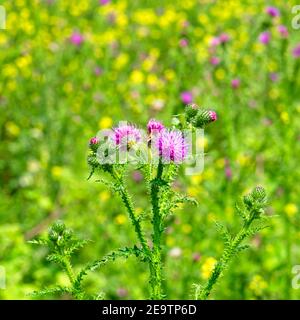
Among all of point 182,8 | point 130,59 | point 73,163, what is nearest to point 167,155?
A: point 73,163

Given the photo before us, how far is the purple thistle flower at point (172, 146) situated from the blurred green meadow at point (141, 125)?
89 cm

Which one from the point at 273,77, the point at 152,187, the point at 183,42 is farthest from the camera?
the point at 273,77

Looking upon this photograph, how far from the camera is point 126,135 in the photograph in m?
1.33

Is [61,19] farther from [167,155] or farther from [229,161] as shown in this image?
[167,155]

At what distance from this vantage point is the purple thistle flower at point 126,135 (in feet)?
4.31

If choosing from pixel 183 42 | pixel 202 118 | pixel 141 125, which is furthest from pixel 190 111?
pixel 141 125

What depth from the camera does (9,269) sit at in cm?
297

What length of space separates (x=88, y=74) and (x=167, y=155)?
348 cm

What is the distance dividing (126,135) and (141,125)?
2.18 metres

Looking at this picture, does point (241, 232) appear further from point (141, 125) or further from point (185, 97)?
point (185, 97)

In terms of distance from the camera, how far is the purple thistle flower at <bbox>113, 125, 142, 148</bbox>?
1.31 metres

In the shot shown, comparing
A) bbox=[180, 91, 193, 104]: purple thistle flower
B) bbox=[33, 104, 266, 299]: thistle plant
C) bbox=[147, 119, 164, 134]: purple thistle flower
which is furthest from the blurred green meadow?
bbox=[147, 119, 164, 134]: purple thistle flower

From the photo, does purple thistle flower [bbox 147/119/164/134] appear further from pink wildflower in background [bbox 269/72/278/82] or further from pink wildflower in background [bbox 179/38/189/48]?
pink wildflower in background [bbox 269/72/278/82]

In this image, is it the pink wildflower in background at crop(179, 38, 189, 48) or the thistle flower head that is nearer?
the thistle flower head
